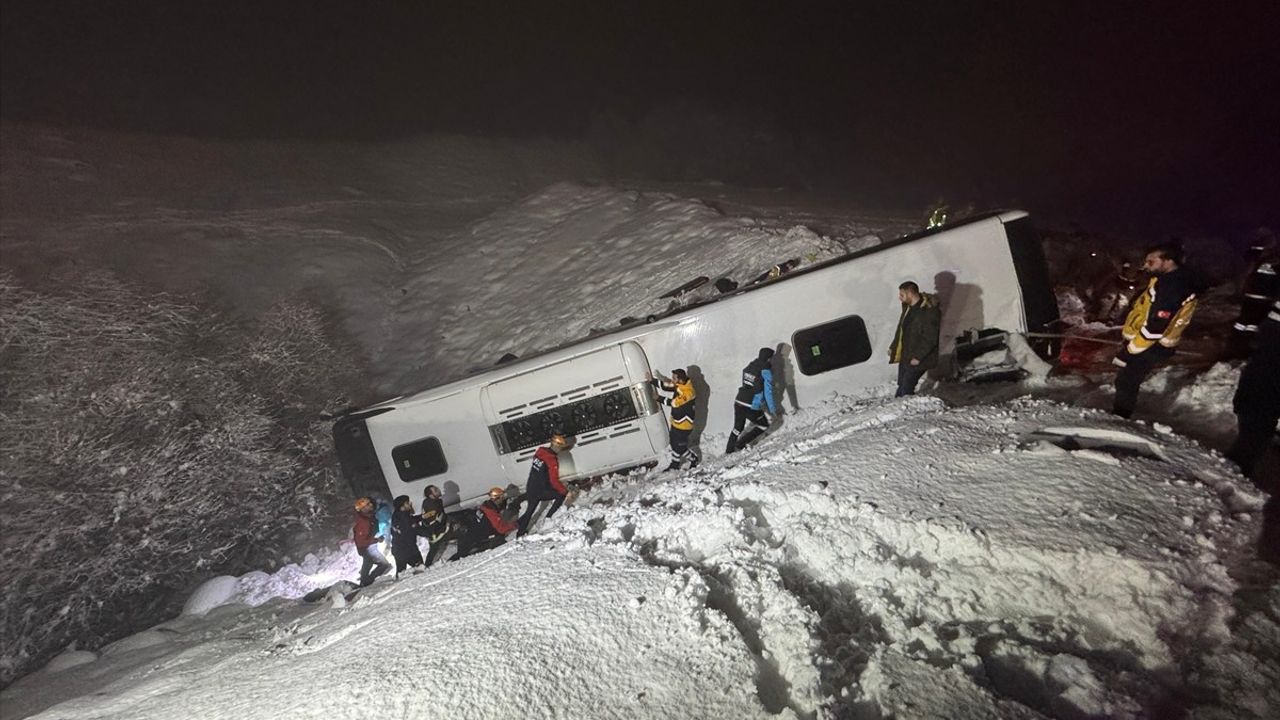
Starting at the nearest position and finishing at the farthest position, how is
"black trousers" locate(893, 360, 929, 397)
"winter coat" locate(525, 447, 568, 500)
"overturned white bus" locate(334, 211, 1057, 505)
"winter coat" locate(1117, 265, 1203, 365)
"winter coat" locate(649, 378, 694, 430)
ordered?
"winter coat" locate(1117, 265, 1203, 365) → "black trousers" locate(893, 360, 929, 397) → "overturned white bus" locate(334, 211, 1057, 505) → "winter coat" locate(649, 378, 694, 430) → "winter coat" locate(525, 447, 568, 500)

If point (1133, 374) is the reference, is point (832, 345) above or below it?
above

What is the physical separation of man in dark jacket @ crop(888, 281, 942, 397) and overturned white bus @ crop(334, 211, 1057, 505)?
0.42 m

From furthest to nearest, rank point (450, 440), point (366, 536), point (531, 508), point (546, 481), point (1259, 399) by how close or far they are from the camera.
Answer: point (366, 536)
point (450, 440)
point (531, 508)
point (546, 481)
point (1259, 399)

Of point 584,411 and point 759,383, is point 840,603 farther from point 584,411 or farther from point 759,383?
point 584,411

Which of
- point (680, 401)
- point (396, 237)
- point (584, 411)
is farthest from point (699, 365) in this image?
point (396, 237)

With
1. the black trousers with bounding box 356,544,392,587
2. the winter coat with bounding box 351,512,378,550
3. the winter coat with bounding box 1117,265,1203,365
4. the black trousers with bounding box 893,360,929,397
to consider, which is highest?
the winter coat with bounding box 1117,265,1203,365

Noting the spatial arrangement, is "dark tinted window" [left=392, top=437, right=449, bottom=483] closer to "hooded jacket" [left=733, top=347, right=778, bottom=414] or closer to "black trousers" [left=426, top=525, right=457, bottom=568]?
"black trousers" [left=426, top=525, right=457, bottom=568]

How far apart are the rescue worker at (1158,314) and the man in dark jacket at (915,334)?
4.94ft

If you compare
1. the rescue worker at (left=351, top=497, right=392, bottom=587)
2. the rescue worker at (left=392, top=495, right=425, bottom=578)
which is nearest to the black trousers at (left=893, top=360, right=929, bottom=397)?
the rescue worker at (left=392, top=495, right=425, bottom=578)

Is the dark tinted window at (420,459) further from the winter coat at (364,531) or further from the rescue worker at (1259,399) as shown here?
the rescue worker at (1259,399)

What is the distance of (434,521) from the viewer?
7.38 meters

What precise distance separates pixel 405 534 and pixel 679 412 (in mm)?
3806

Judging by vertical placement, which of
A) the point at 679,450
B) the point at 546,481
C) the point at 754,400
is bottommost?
the point at 679,450

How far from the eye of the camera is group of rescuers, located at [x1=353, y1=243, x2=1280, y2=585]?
12.7 ft
